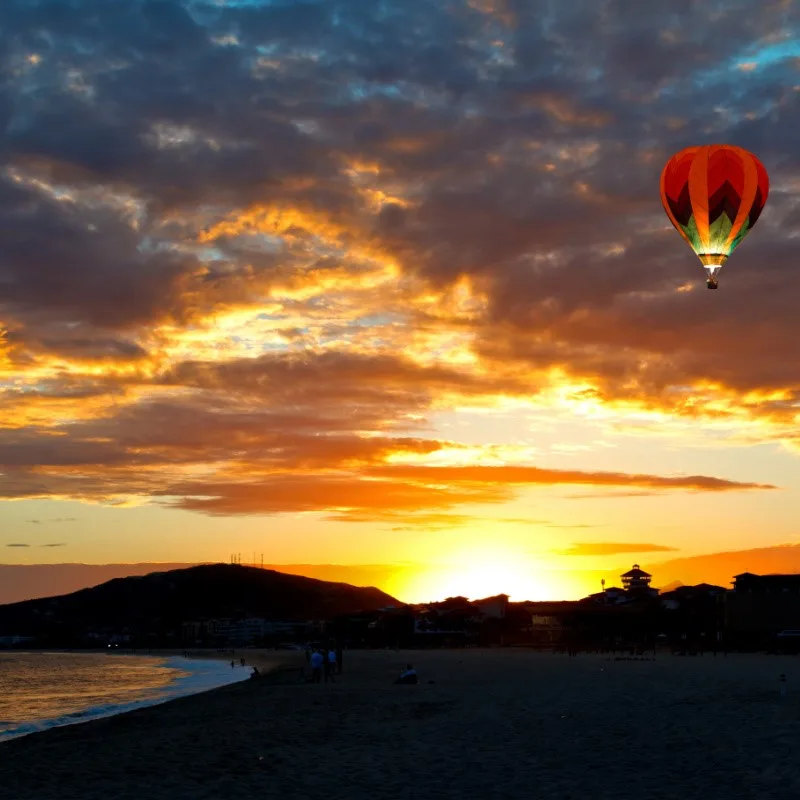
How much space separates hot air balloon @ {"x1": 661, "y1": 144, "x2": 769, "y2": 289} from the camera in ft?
131

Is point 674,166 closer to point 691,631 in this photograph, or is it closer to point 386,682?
point 386,682

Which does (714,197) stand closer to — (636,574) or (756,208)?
(756,208)

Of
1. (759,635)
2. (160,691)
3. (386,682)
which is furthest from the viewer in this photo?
(759,635)

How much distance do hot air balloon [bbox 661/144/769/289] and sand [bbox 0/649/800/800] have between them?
17.0 m

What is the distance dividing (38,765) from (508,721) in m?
11.1

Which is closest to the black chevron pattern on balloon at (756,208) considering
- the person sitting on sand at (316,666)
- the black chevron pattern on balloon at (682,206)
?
the black chevron pattern on balloon at (682,206)

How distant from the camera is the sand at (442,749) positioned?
1650cm

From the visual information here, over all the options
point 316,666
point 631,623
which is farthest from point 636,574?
point 316,666

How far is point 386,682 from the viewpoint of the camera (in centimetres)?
4628

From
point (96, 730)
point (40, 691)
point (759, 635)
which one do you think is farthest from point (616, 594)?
point (96, 730)

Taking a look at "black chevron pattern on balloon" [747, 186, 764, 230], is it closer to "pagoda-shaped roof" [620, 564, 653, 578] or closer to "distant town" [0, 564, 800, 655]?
"distant town" [0, 564, 800, 655]

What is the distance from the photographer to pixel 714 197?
4022cm

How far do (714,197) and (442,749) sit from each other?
26992mm

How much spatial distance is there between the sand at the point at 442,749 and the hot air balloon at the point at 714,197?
55.6 feet
